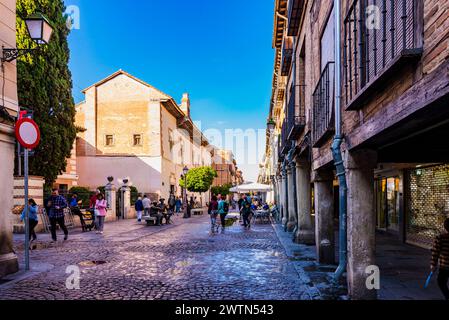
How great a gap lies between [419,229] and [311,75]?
618cm

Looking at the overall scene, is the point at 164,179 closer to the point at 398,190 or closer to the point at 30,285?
the point at 398,190

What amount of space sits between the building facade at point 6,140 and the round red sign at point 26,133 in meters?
0.25

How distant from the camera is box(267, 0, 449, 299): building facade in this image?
3.54 meters

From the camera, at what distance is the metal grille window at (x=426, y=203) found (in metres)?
11.5

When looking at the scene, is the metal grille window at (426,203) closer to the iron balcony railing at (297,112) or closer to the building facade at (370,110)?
the building facade at (370,110)

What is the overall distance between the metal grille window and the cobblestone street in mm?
4332

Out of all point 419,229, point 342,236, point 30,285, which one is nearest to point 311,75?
point 342,236

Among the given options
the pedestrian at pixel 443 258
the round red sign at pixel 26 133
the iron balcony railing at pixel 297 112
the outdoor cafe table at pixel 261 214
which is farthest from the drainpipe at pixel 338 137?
the outdoor cafe table at pixel 261 214

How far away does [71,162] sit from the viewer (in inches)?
1202

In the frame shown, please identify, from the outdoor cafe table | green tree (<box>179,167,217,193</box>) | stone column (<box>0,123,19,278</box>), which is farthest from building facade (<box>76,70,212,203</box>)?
stone column (<box>0,123,19,278</box>)

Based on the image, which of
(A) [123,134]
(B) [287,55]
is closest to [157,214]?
(B) [287,55]

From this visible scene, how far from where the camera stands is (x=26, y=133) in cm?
830

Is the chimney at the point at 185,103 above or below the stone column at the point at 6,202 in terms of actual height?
above

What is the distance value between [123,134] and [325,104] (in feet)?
93.3
